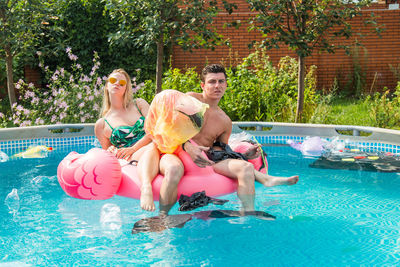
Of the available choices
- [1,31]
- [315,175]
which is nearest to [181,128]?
[315,175]

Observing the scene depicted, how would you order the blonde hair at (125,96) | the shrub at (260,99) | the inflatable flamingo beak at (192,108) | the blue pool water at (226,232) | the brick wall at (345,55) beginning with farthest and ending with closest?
1. the brick wall at (345,55)
2. the shrub at (260,99)
3. the blonde hair at (125,96)
4. the inflatable flamingo beak at (192,108)
5. the blue pool water at (226,232)

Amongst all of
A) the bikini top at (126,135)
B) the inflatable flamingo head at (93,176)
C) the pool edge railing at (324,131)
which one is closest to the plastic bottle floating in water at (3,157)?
the bikini top at (126,135)

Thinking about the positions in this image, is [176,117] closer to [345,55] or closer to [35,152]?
[35,152]

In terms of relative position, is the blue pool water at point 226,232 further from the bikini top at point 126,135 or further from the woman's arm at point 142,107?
the woman's arm at point 142,107

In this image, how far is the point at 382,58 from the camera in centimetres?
1234

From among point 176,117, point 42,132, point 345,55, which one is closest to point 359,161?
point 176,117

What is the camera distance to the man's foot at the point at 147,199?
3668 millimetres

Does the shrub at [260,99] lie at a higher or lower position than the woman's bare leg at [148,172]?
higher

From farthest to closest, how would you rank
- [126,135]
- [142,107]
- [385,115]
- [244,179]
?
[385,115]
[142,107]
[126,135]
[244,179]

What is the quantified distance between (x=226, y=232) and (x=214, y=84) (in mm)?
1388

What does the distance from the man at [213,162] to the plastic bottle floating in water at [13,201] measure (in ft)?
5.08

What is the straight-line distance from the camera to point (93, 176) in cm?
400

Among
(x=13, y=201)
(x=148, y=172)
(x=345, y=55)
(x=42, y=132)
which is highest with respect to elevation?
(x=345, y=55)

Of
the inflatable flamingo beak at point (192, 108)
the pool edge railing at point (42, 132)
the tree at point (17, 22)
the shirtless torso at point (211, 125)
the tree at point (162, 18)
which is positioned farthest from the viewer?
the tree at point (17, 22)
